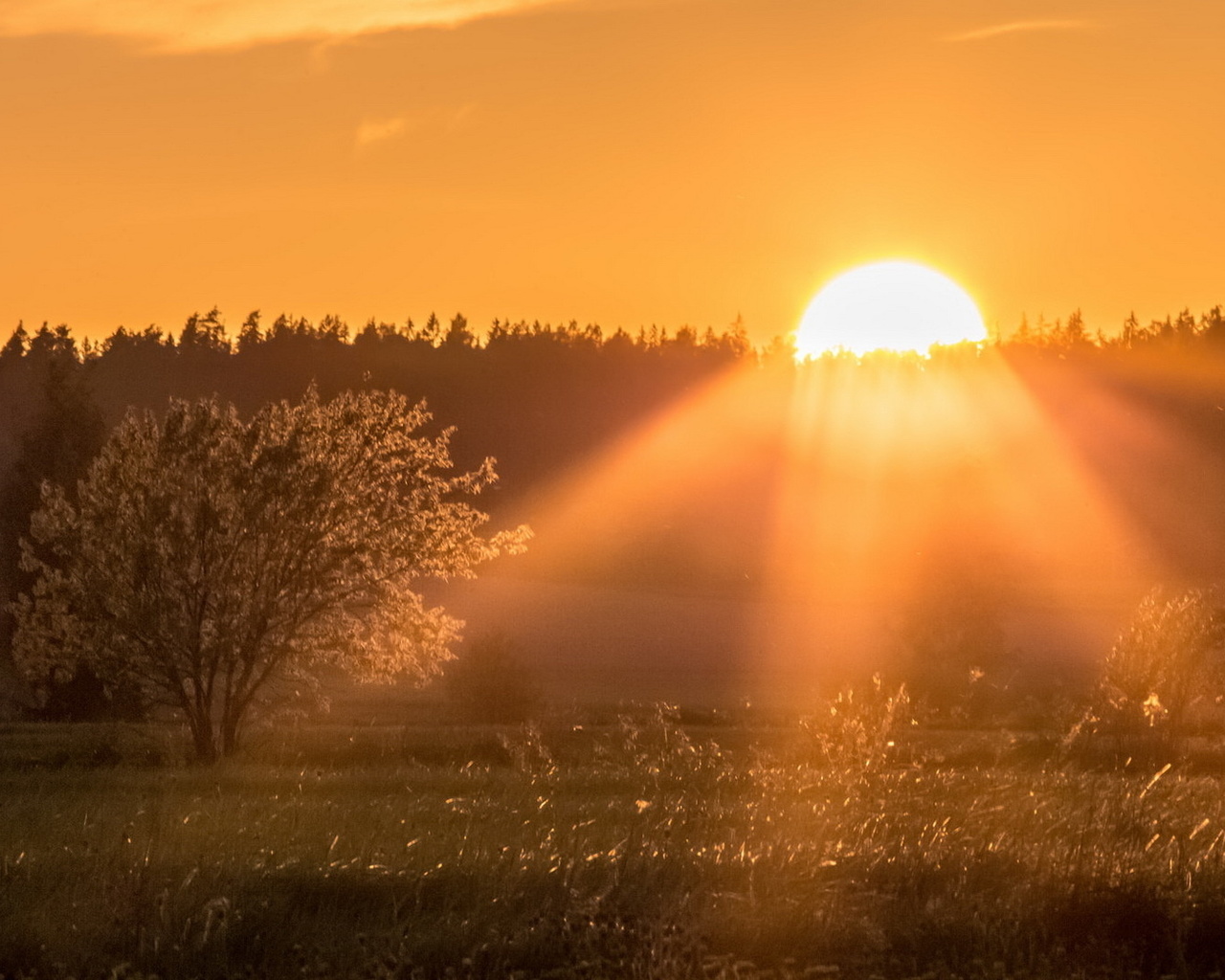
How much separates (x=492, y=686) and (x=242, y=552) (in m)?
24.7

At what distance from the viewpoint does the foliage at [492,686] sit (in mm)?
55469

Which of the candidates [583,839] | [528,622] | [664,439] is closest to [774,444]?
[664,439]

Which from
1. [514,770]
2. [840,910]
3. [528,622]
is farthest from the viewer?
[528,622]

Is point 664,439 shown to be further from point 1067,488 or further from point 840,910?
point 840,910

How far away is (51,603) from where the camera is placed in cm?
3291

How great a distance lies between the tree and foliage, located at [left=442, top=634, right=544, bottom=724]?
810 inches

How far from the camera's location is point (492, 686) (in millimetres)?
55938

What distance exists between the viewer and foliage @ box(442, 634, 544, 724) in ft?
182

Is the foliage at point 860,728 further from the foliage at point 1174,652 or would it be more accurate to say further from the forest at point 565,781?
the foliage at point 1174,652

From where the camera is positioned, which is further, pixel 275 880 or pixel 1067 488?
pixel 1067 488

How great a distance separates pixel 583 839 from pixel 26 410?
151281 millimetres

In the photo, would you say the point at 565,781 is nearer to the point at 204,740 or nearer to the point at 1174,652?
the point at 204,740

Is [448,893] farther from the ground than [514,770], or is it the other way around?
[448,893]

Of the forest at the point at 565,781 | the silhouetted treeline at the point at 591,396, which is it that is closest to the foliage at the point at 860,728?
the forest at the point at 565,781
